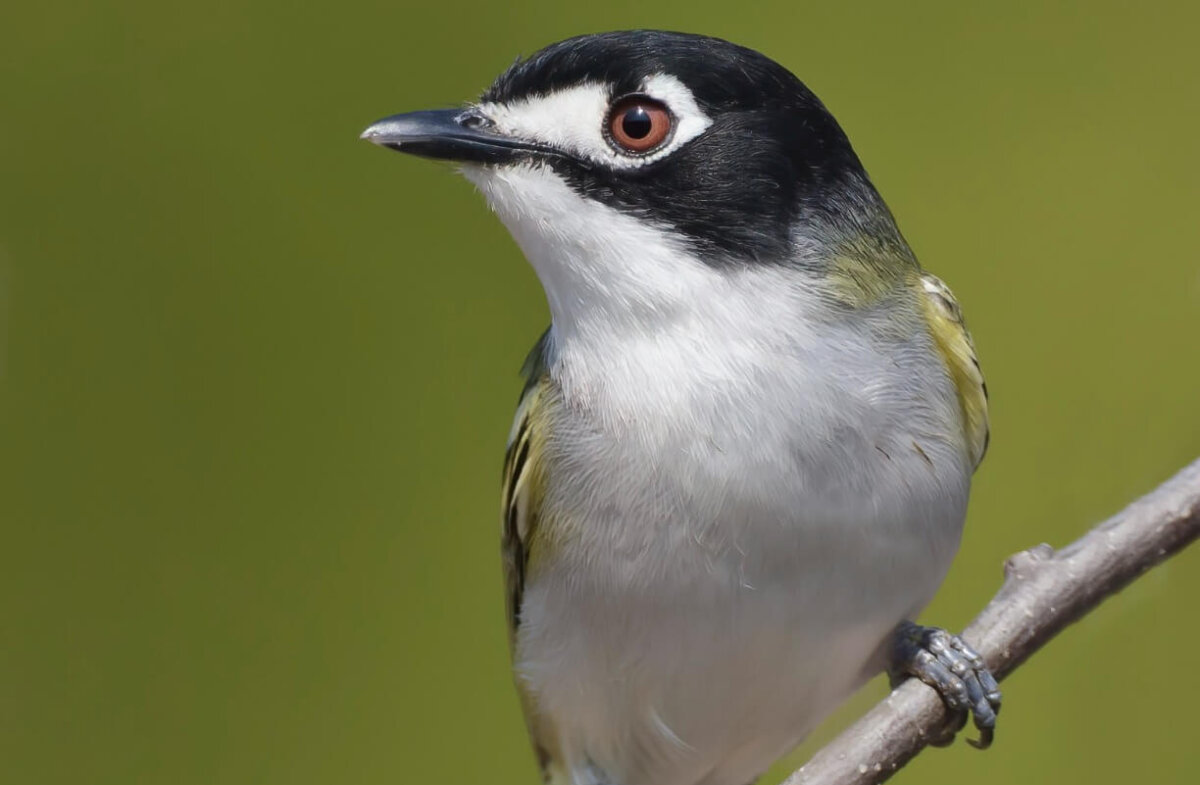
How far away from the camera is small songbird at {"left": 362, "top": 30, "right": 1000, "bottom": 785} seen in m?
2.10

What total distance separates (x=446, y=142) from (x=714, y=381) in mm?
540

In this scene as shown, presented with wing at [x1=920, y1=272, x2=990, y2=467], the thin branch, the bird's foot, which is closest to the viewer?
the thin branch

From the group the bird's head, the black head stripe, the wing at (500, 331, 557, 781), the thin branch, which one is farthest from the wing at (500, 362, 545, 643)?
the thin branch

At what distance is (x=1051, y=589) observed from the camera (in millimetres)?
2094

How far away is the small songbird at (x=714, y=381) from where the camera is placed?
6.88 ft

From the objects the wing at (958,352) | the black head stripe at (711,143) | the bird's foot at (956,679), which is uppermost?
the black head stripe at (711,143)

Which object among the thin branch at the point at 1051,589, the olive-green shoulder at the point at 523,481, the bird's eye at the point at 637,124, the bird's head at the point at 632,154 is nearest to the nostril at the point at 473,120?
the bird's head at the point at 632,154

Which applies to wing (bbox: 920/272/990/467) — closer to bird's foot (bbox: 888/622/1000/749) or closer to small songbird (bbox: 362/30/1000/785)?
small songbird (bbox: 362/30/1000/785)

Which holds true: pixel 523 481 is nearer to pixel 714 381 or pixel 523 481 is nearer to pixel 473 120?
pixel 714 381

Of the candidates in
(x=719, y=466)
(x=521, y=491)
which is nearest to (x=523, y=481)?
(x=521, y=491)

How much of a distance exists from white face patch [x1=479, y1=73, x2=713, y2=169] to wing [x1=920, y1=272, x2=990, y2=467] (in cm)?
61

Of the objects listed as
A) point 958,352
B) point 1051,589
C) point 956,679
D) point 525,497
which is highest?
point 958,352

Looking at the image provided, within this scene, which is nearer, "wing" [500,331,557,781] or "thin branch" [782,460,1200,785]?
"thin branch" [782,460,1200,785]

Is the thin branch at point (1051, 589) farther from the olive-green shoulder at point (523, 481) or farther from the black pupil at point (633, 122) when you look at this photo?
the black pupil at point (633, 122)
